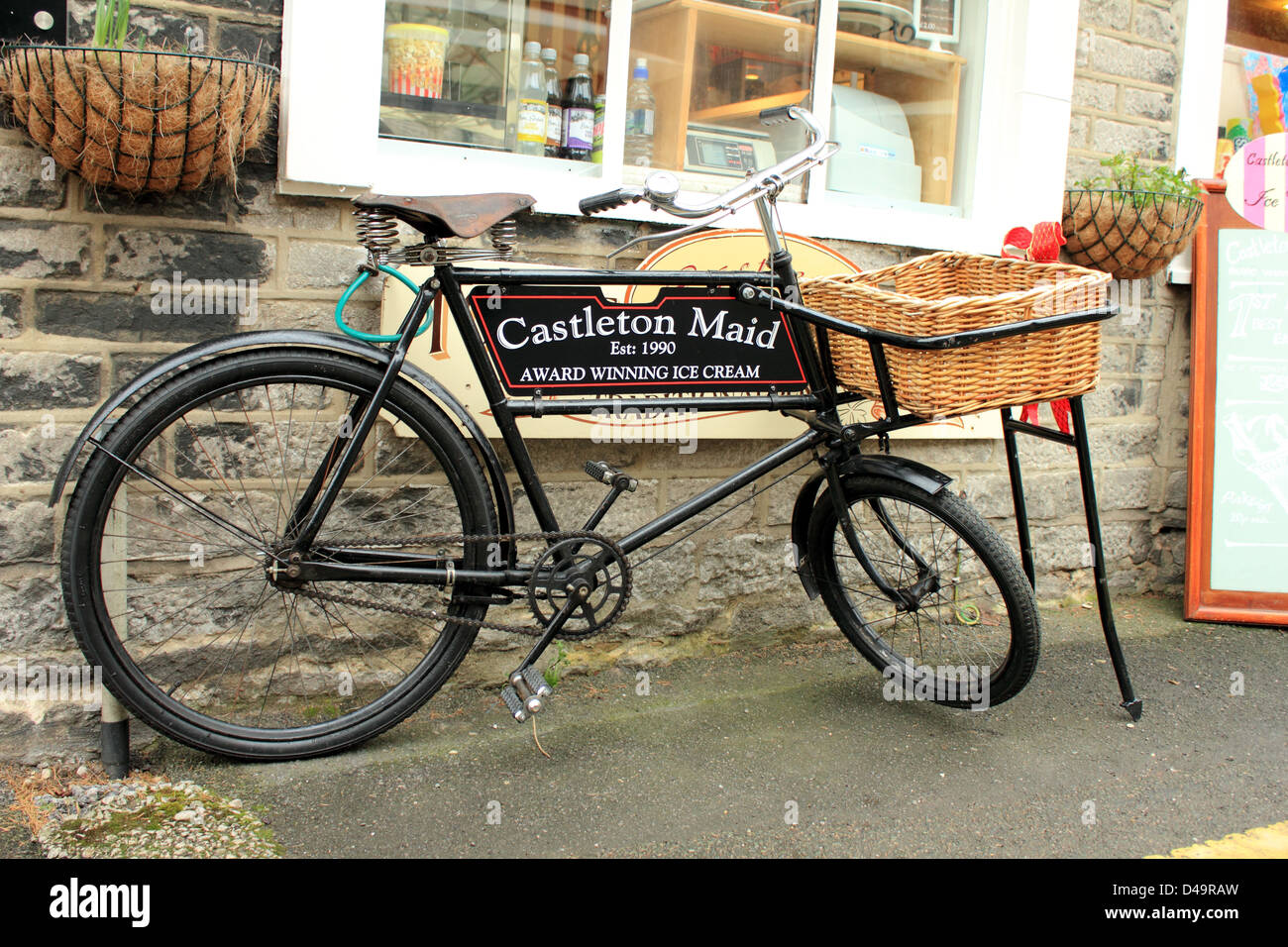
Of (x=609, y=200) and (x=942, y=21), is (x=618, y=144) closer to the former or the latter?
(x=609, y=200)

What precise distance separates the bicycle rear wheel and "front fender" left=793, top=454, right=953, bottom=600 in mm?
1043

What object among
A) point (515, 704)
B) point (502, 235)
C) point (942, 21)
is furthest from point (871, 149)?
point (515, 704)

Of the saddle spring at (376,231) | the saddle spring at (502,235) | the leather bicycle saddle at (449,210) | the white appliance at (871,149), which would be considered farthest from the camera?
the white appliance at (871,149)

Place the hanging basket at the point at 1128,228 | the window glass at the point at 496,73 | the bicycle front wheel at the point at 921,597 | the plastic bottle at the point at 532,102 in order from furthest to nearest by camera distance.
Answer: the hanging basket at the point at 1128,228 → the plastic bottle at the point at 532,102 → the window glass at the point at 496,73 → the bicycle front wheel at the point at 921,597

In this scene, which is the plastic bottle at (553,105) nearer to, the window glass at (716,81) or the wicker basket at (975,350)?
the window glass at (716,81)

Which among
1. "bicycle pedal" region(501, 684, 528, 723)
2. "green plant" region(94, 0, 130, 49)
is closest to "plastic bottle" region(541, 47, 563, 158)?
"green plant" region(94, 0, 130, 49)

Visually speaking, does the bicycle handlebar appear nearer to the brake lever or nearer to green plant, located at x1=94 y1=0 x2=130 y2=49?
the brake lever

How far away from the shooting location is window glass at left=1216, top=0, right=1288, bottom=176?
15.0ft

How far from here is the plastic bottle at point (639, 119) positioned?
3795 millimetres

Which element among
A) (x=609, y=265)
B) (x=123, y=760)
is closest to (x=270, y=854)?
(x=123, y=760)

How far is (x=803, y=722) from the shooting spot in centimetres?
321

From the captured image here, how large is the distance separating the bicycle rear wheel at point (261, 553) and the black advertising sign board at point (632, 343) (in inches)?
11.0

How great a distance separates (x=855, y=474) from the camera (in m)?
3.12

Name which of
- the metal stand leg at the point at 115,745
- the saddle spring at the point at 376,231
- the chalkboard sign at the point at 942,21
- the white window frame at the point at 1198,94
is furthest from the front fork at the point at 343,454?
the white window frame at the point at 1198,94
